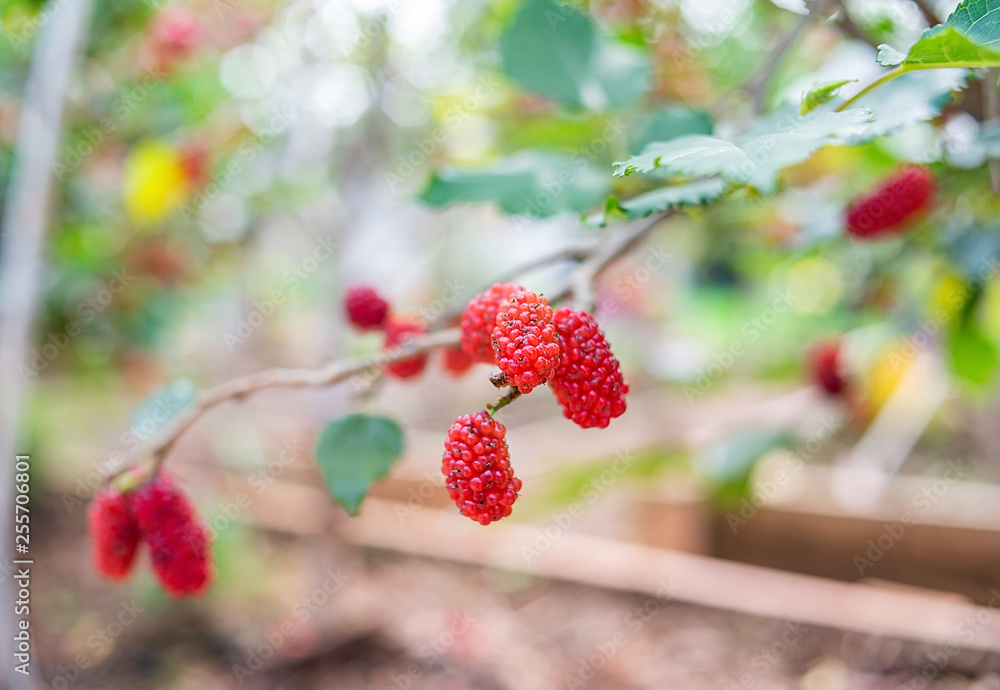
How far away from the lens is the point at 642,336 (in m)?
2.15

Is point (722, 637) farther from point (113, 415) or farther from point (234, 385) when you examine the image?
point (113, 415)

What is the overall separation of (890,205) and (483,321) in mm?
377

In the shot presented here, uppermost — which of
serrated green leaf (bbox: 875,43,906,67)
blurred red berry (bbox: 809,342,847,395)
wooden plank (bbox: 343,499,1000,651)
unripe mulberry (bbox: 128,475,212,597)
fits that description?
serrated green leaf (bbox: 875,43,906,67)

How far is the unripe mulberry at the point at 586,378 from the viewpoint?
1.11 feet

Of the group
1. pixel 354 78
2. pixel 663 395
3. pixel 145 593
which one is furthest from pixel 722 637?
pixel 354 78

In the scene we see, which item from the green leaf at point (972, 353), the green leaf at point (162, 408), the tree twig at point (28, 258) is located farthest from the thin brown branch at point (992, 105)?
the tree twig at point (28, 258)

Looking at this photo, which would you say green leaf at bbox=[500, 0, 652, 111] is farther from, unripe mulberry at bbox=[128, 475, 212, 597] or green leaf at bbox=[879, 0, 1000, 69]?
unripe mulberry at bbox=[128, 475, 212, 597]

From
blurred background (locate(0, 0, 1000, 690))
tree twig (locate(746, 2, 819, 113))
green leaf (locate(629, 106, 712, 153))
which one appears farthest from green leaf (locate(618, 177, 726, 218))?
Result: tree twig (locate(746, 2, 819, 113))

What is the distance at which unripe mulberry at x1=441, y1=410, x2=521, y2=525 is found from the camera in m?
0.32

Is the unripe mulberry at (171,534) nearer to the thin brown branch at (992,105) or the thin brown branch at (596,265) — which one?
the thin brown branch at (596,265)

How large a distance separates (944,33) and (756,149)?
0.09 m

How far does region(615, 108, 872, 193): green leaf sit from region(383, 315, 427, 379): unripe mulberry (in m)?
0.18

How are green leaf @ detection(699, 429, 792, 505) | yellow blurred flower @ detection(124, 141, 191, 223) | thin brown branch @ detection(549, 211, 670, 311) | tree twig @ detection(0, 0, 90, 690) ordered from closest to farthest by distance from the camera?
thin brown branch @ detection(549, 211, 670, 311) → tree twig @ detection(0, 0, 90, 690) → green leaf @ detection(699, 429, 792, 505) → yellow blurred flower @ detection(124, 141, 191, 223)

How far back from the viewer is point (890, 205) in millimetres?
554
